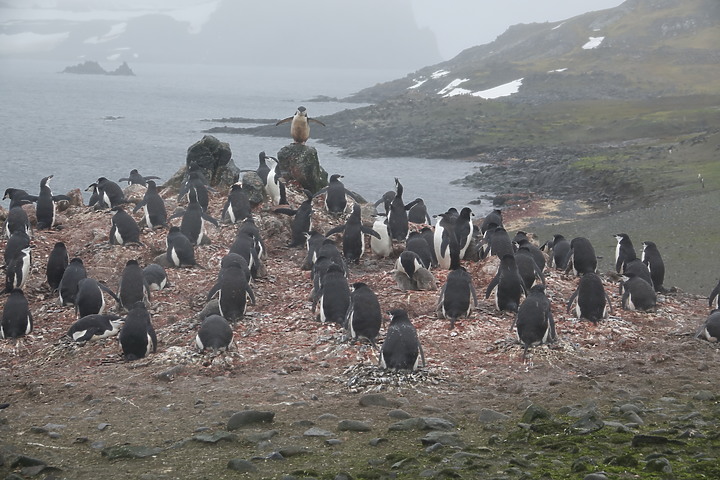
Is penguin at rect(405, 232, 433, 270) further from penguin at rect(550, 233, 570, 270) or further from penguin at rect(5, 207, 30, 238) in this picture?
penguin at rect(5, 207, 30, 238)

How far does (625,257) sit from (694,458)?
9.74 metres

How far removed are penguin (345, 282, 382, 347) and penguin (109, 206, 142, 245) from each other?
19.5 ft

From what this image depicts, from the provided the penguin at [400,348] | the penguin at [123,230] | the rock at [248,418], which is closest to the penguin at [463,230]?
the penguin at [123,230]

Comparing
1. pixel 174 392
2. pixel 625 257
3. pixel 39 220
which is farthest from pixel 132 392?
pixel 625 257

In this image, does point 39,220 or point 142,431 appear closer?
point 142,431

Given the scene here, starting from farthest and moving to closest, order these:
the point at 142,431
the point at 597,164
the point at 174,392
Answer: the point at 597,164, the point at 174,392, the point at 142,431

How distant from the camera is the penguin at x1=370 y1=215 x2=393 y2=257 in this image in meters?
15.4

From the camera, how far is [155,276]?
1316 centimetres

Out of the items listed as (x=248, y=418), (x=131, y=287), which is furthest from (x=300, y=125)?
(x=248, y=418)

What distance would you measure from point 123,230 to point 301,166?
16.7 ft

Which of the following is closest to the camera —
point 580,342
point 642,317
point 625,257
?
point 580,342

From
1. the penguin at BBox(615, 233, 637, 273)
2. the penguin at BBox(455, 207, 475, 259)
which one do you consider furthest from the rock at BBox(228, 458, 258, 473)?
the penguin at BBox(615, 233, 637, 273)

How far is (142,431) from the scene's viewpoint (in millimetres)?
7871

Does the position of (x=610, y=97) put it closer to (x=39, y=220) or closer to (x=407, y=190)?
(x=407, y=190)
